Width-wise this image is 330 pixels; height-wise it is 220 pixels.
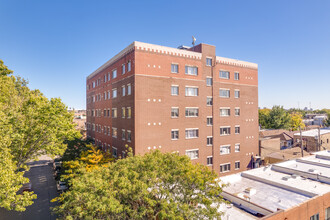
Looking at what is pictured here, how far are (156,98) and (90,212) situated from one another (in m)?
18.6

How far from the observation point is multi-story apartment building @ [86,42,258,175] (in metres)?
27.2

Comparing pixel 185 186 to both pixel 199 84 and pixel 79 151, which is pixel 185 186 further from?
pixel 79 151

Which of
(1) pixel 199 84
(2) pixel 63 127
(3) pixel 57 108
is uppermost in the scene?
(1) pixel 199 84

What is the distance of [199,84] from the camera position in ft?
103

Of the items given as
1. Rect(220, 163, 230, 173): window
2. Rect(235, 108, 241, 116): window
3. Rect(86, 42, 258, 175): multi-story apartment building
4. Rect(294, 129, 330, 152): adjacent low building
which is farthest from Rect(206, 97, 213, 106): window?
Rect(294, 129, 330, 152): adjacent low building

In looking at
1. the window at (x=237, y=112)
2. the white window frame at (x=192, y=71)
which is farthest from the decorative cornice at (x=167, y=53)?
the window at (x=237, y=112)

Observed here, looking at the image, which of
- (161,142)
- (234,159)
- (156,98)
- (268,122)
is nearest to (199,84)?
(156,98)

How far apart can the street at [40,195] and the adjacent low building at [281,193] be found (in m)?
24.7

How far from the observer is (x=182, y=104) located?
97.8 ft

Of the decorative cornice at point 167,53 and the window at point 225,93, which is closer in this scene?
the decorative cornice at point 167,53

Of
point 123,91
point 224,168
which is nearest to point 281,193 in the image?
point 224,168

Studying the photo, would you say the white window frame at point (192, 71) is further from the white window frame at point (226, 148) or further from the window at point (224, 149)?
the window at point (224, 149)

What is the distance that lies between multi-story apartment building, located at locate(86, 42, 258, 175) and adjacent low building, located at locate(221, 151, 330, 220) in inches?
365

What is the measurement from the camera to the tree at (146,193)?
11.2 meters
